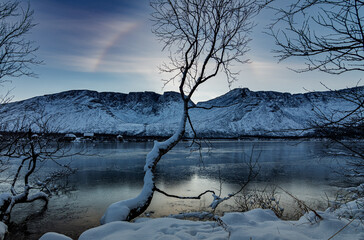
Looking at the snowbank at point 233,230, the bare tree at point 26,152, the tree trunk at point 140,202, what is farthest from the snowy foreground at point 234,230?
the bare tree at point 26,152

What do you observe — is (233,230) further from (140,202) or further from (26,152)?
(26,152)

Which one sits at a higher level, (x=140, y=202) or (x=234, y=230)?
(x=234, y=230)

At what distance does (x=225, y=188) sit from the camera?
49.9 ft

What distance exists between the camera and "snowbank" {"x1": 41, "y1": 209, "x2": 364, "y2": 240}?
3.42 m

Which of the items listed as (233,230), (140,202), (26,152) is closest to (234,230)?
(233,230)

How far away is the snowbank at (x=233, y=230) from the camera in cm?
342

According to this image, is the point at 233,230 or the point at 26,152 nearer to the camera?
the point at 233,230

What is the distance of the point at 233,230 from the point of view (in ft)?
12.4

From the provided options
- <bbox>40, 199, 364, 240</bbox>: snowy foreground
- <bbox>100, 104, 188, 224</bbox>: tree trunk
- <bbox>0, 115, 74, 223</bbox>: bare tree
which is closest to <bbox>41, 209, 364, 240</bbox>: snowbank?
<bbox>40, 199, 364, 240</bbox>: snowy foreground

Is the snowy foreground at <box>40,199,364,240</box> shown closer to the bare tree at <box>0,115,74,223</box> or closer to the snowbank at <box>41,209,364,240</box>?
the snowbank at <box>41,209,364,240</box>

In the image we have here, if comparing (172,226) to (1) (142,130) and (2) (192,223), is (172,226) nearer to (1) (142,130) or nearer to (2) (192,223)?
(2) (192,223)

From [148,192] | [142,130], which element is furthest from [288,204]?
[142,130]

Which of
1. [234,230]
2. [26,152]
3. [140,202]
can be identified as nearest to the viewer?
[234,230]

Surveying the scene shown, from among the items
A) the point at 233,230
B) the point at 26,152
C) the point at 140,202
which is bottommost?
the point at 140,202
